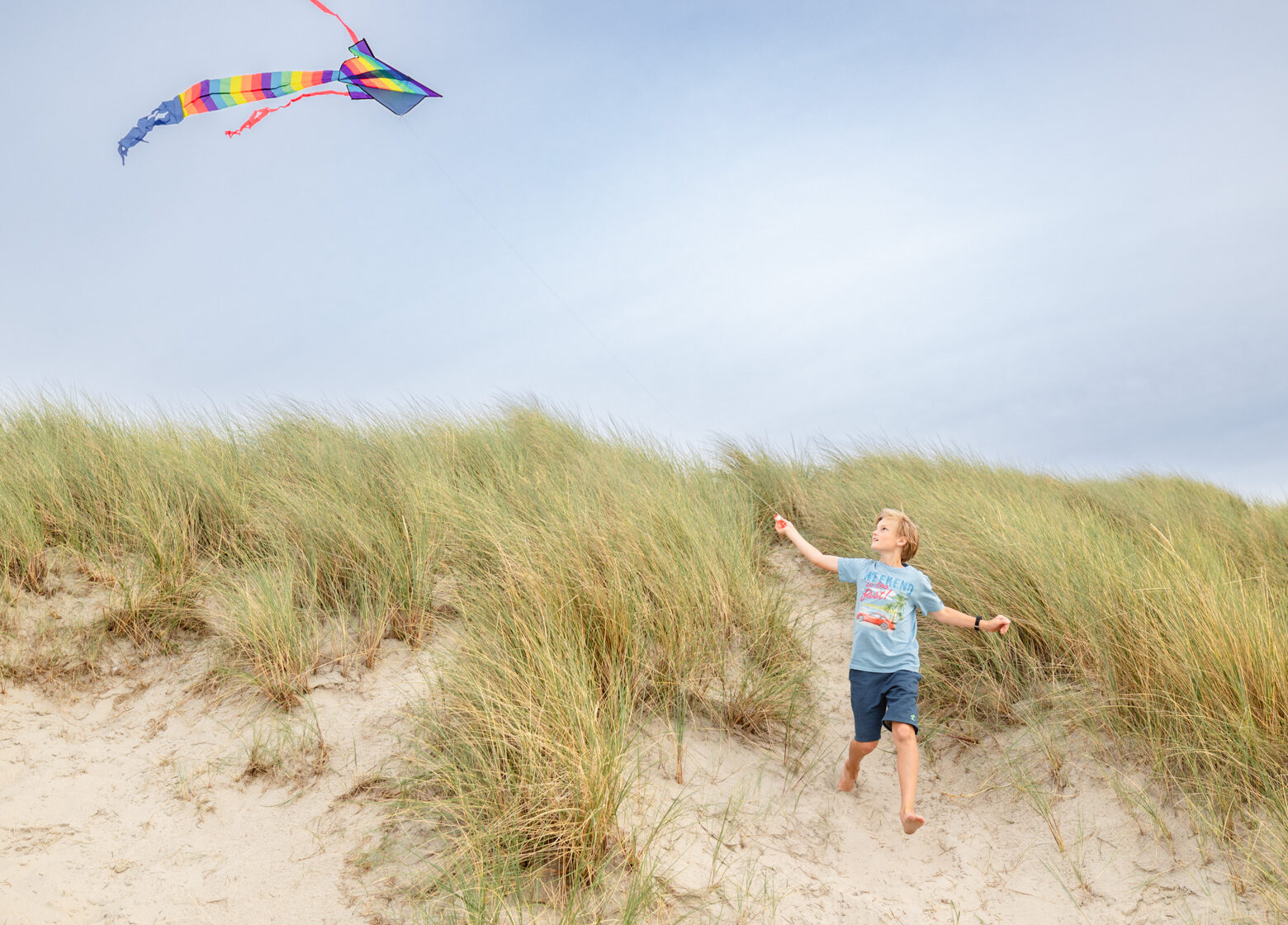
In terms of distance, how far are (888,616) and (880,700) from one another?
0.39 metres

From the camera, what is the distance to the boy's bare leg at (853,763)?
3729 mm

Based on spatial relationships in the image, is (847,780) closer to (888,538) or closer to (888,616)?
(888,616)

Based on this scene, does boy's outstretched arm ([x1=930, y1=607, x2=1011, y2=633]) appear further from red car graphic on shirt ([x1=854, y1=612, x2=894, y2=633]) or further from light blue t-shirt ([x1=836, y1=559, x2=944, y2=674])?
red car graphic on shirt ([x1=854, y1=612, x2=894, y2=633])

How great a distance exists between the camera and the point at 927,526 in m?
5.77

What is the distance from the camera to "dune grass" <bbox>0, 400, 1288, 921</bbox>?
304 centimetres

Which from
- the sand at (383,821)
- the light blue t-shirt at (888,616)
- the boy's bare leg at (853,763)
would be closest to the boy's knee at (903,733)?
the boy's bare leg at (853,763)

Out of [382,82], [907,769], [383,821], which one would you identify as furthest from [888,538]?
[382,82]

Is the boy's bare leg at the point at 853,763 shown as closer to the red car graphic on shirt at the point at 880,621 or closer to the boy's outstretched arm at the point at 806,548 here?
the red car graphic on shirt at the point at 880,621

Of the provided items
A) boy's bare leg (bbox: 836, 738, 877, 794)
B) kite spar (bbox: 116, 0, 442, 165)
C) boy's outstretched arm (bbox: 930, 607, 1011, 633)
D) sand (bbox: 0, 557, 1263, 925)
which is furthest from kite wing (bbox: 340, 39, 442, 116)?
boy's bare leg (bbox: 836, 738, 877, 794)

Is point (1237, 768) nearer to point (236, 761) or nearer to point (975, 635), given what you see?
point (975, 635)

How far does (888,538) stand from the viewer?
3928 millimetres

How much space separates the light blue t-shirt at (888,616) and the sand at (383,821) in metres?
0.74

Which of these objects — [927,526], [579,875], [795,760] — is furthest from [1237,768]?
[579,875]

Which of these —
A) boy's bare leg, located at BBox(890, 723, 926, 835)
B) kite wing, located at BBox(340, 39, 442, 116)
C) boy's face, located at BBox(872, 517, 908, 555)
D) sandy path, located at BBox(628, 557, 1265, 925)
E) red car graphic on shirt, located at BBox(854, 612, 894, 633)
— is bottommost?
sandy path, located at BBox(628, 557, 1265, 925)
